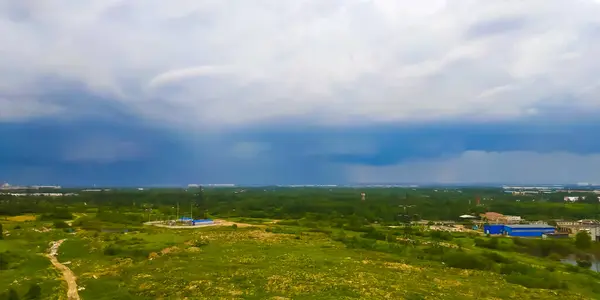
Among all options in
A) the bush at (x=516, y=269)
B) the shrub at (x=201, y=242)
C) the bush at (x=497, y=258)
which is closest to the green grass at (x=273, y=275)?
the shrub at (x=201, y=242)

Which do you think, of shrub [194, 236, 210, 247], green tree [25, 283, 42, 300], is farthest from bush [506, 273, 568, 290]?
green tree [25, 283, 42, 300]

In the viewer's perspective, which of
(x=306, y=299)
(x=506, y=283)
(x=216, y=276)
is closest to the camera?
(x=306, y=299)

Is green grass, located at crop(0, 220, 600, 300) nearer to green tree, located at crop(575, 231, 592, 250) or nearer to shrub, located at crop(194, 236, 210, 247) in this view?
shrub, located at crop(194, 236, 210, 247)

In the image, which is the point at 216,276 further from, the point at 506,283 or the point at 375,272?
the point at 506,283

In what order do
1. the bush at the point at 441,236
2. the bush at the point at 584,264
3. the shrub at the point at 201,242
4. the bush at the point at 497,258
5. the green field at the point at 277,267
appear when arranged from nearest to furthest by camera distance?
the green field at the point at 277,267 → the bush at the point at 497,258 → the shrub at the point at 201,242 → the bush at the point at 584,264 → the bush at the point at 441,236

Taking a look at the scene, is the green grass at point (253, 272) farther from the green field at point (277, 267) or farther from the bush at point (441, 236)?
the bush at point (441, 236)

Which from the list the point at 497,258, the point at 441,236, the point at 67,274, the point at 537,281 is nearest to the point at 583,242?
the point at 441,236

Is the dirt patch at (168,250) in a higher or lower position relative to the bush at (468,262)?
higher

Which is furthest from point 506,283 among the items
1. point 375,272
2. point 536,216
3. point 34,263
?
point 536,216
